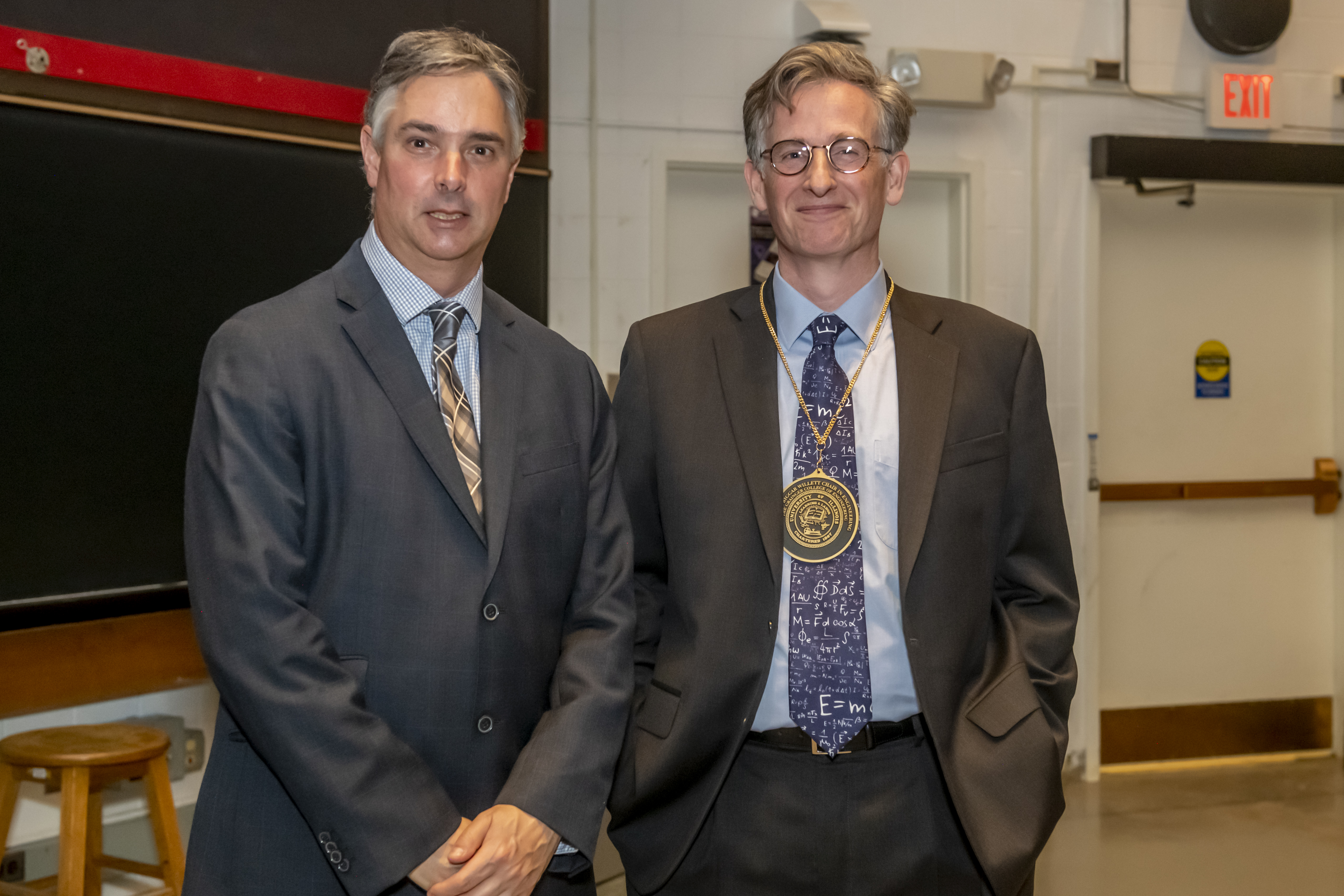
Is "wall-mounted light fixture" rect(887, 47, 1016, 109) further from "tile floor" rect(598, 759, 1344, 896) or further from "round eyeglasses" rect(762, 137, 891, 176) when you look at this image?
"round eyeglasses" rect(762, 137, 891, 176)

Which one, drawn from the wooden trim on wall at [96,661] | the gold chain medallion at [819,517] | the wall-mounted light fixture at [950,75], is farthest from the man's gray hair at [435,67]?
the wall-mounted light fixture at [950,75]

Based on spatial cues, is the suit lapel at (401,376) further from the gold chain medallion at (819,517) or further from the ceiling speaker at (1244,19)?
the ceiling speaker at (1244,19)

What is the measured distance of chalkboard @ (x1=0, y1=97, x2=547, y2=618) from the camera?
8.21ft

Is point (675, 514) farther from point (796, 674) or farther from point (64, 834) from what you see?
point (64, 834)

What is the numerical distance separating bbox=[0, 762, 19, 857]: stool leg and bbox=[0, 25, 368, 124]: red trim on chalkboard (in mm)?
1622

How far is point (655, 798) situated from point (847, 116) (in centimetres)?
100

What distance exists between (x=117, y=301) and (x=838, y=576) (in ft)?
6.23

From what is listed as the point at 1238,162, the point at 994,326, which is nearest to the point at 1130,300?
the point at 1238,162

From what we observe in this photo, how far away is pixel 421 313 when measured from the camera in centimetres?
153

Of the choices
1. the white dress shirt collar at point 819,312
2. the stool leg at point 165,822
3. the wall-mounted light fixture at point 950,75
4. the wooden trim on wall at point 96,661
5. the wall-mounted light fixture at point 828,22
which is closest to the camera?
the white dress shirt collar at point 819,312

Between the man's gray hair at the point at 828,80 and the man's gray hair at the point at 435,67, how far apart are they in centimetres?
37

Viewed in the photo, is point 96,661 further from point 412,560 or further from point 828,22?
point 828,22

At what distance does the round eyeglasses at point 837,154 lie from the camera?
1674 mm

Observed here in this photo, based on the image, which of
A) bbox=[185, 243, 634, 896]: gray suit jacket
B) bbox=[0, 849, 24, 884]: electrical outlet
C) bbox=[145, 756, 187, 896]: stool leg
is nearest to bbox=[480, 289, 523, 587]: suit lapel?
bbox=[185, 243, 634, 896]: gray suit jacket
